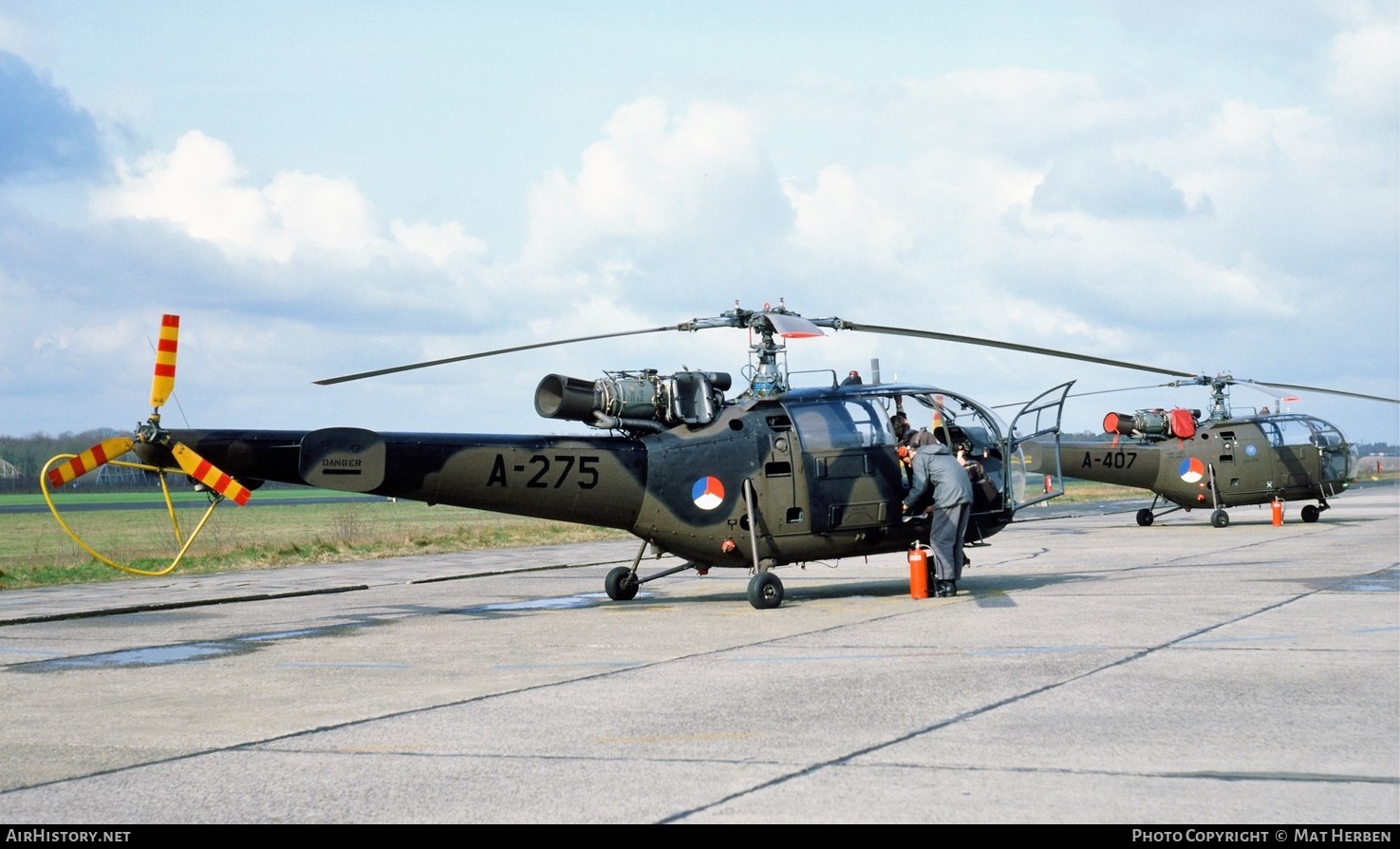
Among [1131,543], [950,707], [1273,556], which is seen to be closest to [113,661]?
[950,707]

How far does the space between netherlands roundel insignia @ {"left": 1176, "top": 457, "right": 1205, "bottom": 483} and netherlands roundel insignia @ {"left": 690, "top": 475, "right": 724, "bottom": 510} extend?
67.1 feet

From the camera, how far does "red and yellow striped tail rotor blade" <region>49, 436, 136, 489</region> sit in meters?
12.9

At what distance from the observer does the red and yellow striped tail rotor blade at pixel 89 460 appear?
1288 centimetres

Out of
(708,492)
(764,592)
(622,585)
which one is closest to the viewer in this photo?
(764,592)

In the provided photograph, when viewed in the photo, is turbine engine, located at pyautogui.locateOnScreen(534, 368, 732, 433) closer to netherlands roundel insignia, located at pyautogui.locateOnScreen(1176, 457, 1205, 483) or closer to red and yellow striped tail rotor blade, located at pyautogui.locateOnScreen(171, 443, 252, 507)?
red and yellow striped tail rotor blade, located at pyautogui.locateOnScreen(171, 443, 252, 507)

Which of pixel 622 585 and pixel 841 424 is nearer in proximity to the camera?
pixel 841 424

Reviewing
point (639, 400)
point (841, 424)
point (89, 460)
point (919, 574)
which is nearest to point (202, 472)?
point (89, 460)

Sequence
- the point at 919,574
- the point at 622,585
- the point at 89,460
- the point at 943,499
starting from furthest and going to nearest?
the point at 622,585
the point at 943,499
the point at 919,574
the point at 89,460

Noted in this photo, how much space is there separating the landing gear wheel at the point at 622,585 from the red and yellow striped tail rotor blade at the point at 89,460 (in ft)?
19.7

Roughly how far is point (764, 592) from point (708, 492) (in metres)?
1.39

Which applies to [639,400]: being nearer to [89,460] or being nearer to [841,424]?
[841,424]

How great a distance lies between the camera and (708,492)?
15.4 metres

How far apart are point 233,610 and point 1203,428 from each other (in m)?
24.3

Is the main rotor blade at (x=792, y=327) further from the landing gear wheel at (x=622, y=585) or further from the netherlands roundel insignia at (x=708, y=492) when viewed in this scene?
the landing gear wheel at (x=622, y=585)
